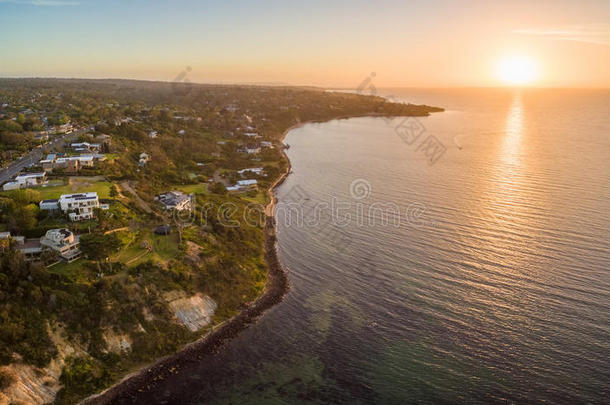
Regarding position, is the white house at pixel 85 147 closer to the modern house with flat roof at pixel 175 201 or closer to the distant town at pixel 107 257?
the distant town at pixel 107 257

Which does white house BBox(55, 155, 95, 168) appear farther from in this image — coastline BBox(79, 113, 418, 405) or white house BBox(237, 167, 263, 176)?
coastline BBox(79, 113, 418, 405)

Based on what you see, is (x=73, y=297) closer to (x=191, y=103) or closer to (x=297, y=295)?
(x=297, y=295)

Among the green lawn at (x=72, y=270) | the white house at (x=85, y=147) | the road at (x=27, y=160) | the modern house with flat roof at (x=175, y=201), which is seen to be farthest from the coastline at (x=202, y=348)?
the white house at (x=85, y=147)

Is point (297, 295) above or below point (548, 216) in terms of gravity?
below

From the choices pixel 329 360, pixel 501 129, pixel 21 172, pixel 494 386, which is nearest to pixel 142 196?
pixel 21 172

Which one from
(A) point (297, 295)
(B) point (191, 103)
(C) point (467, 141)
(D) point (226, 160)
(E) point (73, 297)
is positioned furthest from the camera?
(B) point (191, 103)

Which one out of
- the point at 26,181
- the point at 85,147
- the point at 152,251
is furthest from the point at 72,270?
the point at 85,147

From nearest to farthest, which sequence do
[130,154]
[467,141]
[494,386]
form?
1. [494,386]
2. [130,154]
3. [467,141]
